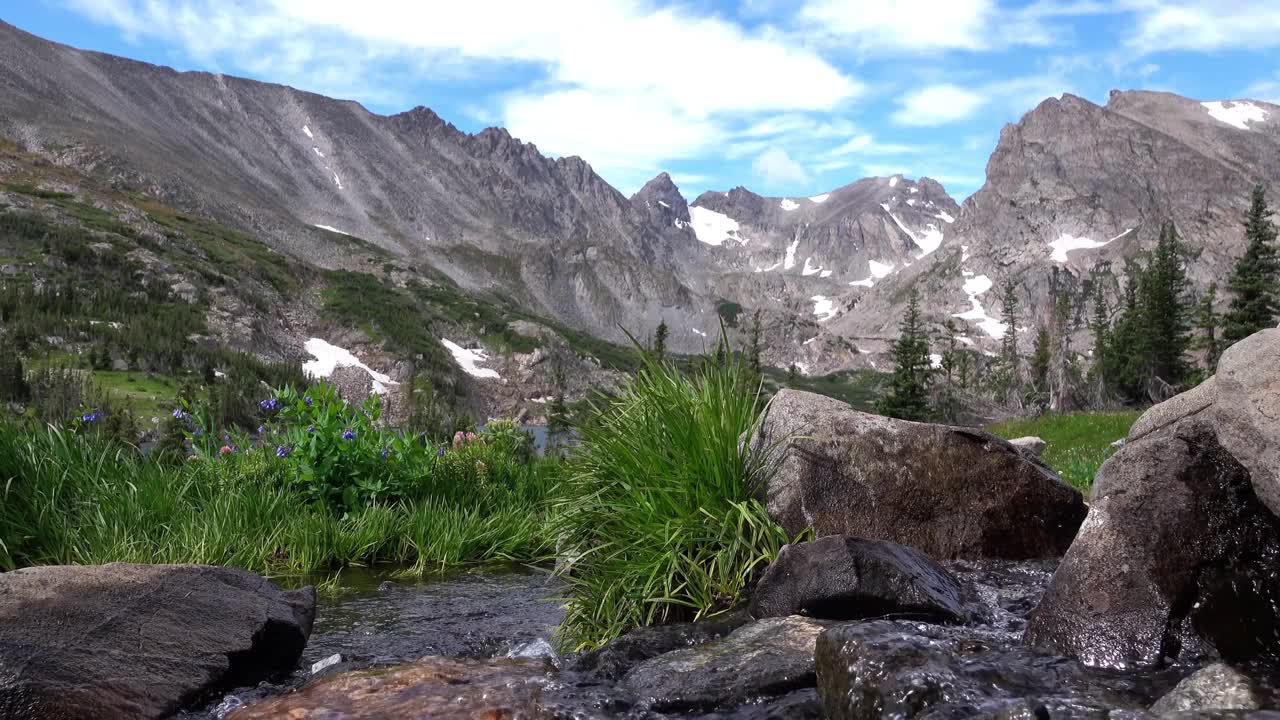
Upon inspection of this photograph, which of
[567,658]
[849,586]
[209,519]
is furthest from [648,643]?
[209,519]

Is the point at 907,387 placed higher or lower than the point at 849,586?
higher

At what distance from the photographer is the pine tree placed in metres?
49.5

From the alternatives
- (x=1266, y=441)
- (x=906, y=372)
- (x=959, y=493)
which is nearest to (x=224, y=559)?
(x=959, y=493)

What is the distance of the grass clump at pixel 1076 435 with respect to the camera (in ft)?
55.0

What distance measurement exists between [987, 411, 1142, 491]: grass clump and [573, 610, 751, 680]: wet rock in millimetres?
11398

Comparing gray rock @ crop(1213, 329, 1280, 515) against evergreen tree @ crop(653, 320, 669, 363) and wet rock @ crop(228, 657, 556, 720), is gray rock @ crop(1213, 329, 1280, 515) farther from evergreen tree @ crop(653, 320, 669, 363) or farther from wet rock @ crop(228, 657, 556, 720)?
evergreen tree @ crop(653, 320, 669, 363)

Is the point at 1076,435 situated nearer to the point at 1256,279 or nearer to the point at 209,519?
the point at 209,519

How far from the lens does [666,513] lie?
6496 millimetres

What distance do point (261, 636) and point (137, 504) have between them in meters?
4.13

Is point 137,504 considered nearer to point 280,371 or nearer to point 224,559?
point 224,559

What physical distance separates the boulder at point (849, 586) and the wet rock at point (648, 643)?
0.82ft

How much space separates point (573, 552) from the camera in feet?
23.6

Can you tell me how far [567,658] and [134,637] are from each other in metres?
2.65

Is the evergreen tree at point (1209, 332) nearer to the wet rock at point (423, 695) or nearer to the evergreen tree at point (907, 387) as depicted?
the evergreen tree at point (907, 387)
